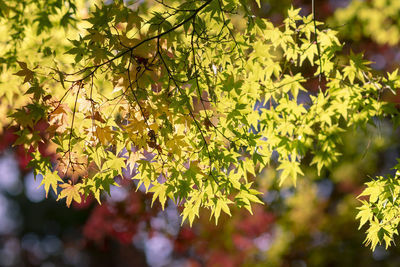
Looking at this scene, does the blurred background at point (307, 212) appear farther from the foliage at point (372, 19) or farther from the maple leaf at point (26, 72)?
the maple leaf at point (26, 72)

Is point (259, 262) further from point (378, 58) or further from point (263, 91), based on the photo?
point (263, 91)

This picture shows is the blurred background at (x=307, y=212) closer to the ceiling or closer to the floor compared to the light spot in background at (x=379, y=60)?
closer to the floor

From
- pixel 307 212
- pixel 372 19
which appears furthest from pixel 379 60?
pixel 307 212

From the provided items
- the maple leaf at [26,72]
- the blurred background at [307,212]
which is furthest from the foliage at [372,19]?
the maple leaf at [26,72]

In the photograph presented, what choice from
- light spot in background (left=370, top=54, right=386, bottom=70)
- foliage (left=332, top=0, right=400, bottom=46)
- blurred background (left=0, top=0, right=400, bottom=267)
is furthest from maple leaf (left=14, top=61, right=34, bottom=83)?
light spot in background (left=370, top=54, right=386, bottom=70)

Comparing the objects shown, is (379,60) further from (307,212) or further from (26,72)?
(26,72)

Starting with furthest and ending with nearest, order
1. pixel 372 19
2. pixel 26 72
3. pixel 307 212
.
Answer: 1. pixel 307 212
2. pixel 372 19
3. pixel 26 72

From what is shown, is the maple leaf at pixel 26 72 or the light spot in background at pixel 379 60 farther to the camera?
the light spot in background at pixel 379 60

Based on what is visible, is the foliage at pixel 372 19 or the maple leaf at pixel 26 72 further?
the foliage at pixel 372 19

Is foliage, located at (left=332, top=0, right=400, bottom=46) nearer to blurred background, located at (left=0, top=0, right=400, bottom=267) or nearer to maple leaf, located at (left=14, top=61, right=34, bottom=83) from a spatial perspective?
blurred background, located at (left=0, top=0, right=400, bottom=267)

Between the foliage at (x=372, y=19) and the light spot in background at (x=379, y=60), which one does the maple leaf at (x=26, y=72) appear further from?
the light spot in background at (x=379, y=60)

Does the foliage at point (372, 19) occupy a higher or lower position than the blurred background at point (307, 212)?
higher

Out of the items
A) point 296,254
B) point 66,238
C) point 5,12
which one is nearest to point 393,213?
point 5,12

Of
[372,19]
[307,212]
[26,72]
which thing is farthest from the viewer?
[307,212]
